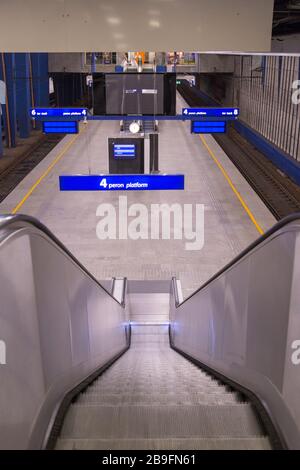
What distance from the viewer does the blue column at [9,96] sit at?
2166 centimetres

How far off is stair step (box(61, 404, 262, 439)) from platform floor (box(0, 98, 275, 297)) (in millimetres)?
7674

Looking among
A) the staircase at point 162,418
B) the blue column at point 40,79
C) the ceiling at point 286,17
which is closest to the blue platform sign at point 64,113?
the ceiling at point 286,17

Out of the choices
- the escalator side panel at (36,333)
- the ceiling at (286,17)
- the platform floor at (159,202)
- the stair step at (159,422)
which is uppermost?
the ceiling at (286,17)

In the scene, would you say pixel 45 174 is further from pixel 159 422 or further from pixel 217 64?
pixel 159 422

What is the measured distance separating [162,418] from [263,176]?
16848mm

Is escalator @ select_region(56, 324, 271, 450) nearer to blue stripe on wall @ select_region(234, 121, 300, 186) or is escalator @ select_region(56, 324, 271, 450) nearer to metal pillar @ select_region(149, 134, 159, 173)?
metal pillar @ select_region(149, 134, 159, 173)

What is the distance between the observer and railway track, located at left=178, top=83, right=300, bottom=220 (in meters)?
15.2

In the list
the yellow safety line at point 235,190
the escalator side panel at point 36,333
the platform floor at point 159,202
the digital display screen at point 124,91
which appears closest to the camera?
the escalator side panel at point 36,333

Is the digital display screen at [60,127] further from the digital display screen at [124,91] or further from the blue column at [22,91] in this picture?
the blue column at [22,91]

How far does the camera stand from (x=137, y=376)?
4555mm

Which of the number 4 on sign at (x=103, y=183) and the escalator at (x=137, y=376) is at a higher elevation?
the escalator at (x=137, y=376)

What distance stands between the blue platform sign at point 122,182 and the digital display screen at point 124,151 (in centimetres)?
495

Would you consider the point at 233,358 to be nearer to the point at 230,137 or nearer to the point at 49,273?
the point at 49,273

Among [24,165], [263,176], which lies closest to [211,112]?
[263,176]
